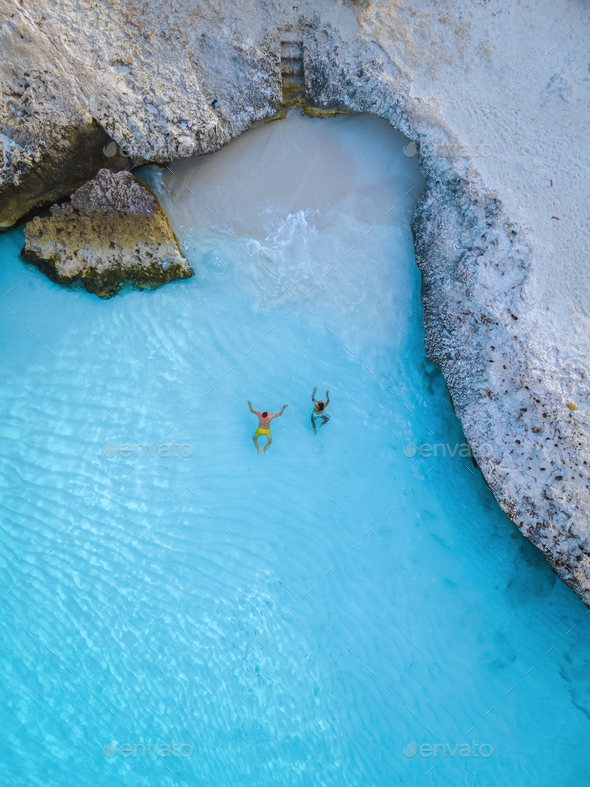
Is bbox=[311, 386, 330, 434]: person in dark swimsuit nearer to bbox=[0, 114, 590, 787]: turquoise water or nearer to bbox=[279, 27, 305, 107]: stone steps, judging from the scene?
bbox=[0, 114, 590, 787]: turquoise water

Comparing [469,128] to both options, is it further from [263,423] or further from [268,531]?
[268,531]

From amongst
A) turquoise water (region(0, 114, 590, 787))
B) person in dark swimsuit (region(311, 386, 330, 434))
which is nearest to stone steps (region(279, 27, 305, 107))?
turquoise water (region(0, 114, 590, 787))

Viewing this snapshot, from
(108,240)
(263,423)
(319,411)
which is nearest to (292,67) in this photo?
(108,240)

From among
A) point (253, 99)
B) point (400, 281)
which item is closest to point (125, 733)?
point (400, 281)

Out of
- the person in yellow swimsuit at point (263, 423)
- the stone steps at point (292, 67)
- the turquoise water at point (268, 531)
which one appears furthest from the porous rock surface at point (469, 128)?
the person in yellow swimsuit at point (263, 423)

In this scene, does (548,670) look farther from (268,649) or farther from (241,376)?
(241,376)
